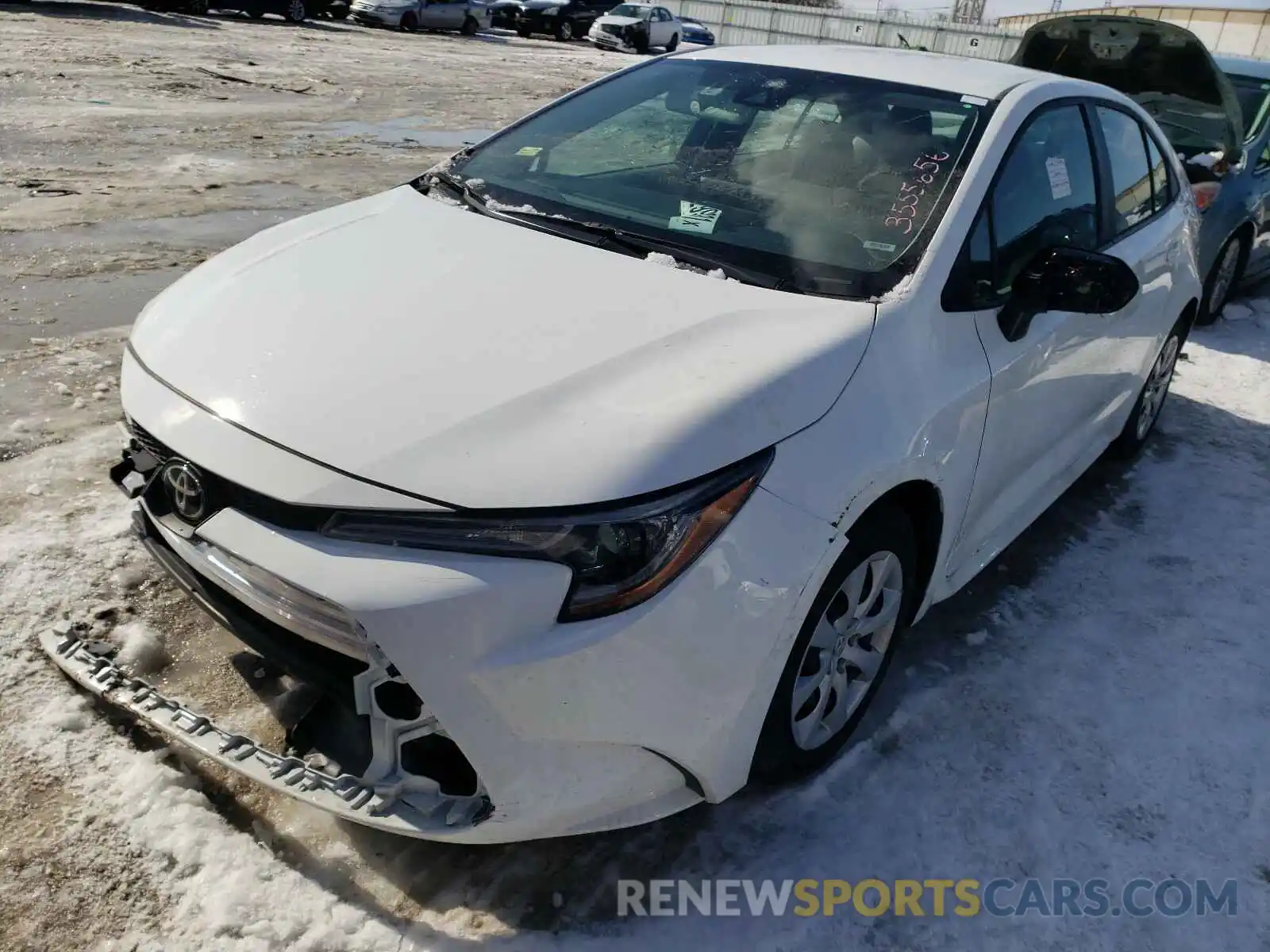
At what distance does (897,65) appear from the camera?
3320 millimetres

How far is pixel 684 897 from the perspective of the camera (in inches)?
89.2

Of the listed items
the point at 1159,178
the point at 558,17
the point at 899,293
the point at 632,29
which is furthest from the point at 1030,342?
the point at 558,17

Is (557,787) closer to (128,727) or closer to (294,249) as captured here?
(128,727)

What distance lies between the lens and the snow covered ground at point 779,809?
2137 millimetres

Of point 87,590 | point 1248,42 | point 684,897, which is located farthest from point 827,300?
point 1248,42

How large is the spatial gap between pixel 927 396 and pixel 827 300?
33 centimetres

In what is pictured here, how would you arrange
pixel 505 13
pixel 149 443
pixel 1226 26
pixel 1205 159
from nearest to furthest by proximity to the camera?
pixel 149 443 < pixel 1205 159 < pixel 505 13 < pixel 1226 26

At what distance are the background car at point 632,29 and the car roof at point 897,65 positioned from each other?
26.2 m

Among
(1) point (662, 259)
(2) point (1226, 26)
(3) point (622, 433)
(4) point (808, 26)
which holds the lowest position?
(3) point (622, 433)

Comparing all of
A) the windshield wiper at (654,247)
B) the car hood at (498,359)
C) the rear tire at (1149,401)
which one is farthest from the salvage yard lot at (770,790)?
the windshield wiper at (654,247)

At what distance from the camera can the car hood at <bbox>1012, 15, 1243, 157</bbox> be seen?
6359 millimetres

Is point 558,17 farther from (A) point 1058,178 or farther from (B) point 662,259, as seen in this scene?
(B) point 662,259

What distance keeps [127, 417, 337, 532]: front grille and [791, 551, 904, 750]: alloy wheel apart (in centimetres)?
112

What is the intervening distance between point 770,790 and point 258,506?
1.42 m
